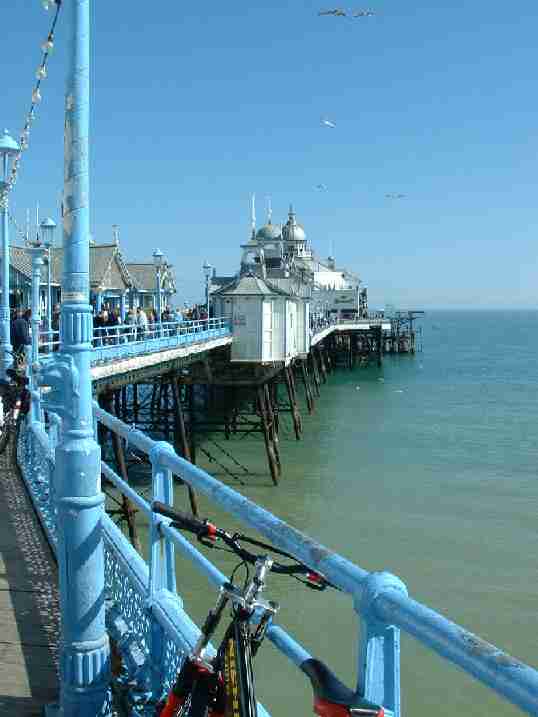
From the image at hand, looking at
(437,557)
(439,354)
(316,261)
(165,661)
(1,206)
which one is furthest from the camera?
(439,354)

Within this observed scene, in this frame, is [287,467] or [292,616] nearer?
[292,616]

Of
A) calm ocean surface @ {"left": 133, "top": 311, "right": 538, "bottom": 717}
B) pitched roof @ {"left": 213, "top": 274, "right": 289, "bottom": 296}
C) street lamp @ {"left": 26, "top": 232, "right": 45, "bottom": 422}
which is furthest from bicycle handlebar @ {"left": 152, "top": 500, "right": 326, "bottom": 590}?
pitched roof @ {"left": 213, "top": 274, "right": 289, "bottom": 296}

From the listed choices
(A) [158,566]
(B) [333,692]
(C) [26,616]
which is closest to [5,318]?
(C) [26,616]

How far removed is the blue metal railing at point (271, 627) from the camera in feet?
5.16

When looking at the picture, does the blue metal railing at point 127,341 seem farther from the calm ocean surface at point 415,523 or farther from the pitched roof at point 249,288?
the calm ocean surface at point 415,523

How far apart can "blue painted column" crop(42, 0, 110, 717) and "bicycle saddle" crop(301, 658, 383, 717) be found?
186cm

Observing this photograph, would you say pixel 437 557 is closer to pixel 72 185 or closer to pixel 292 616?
pixel 292 616

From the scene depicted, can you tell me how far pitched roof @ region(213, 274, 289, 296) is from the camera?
2522 centimetres

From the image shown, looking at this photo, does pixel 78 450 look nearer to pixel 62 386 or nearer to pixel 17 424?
pixel 62 386

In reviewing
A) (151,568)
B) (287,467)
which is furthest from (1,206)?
(287,467)

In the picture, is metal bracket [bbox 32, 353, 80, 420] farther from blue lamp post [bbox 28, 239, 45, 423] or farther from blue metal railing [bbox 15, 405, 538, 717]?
blue lamp post [bbox 28, 239, 45, 423]

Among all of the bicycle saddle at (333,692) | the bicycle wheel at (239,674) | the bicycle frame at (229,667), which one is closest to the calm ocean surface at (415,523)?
the bicycle frame at (229,667)

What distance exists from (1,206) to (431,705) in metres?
10.1

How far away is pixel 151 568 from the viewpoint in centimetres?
346
